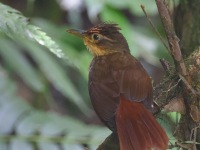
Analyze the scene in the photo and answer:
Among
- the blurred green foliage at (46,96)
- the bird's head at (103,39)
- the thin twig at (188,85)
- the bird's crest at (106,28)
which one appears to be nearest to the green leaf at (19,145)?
the blurred green foliage at (46,96)

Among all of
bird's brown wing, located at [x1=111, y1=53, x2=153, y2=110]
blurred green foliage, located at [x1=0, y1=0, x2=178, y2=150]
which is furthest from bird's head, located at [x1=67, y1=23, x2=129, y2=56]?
bird's brown wing, located at [x1=111, y1=53, x2=153, y2=110]

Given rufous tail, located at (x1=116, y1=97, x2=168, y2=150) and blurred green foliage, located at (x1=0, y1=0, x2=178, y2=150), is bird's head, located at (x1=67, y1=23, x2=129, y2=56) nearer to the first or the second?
blurred green foliage, located at (x1=0, y1=0, x2=178, y2=150)

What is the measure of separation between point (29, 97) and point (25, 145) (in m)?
2.11

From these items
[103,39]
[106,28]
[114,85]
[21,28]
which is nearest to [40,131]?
[103,39]

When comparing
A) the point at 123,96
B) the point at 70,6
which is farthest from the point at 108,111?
the point at 70,6

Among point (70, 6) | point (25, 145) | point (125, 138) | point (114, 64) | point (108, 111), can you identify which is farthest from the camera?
point (70, 6)

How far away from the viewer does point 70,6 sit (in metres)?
5.08

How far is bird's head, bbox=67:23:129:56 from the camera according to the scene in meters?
2.89

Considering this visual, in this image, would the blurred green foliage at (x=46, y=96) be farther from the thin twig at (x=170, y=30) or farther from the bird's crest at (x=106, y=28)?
the thin twig at (x=170, y=30)

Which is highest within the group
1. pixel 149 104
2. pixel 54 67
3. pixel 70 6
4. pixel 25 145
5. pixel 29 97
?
pixel 70 6

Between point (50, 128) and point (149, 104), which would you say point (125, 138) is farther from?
point (50, 128)

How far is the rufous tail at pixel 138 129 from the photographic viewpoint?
2209mm

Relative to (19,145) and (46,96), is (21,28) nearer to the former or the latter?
(19,145)

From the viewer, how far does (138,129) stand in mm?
2291
